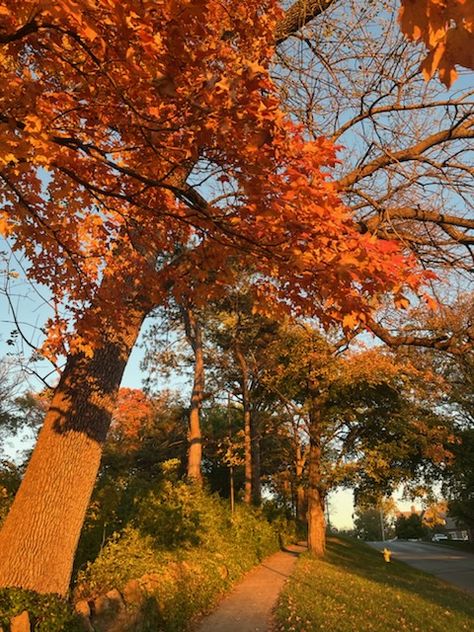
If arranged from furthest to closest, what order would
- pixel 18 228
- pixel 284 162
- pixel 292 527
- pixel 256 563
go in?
pixel 292 527 < pixel 256 563 < pixel 18 228 < pixel 284 162

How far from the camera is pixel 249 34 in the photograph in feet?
18.9

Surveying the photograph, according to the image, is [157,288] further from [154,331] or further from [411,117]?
[154,331]

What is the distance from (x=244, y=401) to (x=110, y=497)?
13849 millimetres

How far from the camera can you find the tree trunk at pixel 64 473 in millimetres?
4906

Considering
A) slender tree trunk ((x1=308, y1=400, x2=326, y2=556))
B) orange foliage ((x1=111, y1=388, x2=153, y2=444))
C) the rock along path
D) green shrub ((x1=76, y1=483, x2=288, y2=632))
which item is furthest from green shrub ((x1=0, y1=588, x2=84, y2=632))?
orange foliage ((x1=111, y1=388, x2=153, y2=444))

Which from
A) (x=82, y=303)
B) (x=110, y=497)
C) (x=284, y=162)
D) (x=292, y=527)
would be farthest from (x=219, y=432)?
(x=284, y=162)

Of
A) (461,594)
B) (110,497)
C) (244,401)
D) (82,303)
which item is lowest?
(461,594)

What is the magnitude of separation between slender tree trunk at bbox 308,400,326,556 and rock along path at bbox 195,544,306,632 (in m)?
3.59

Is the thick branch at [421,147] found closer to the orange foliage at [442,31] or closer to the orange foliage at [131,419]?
the orange foliage at [442,31]

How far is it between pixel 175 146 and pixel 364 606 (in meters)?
9.19

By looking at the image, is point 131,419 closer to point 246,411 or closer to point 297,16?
point 246,411

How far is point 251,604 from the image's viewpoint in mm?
9586

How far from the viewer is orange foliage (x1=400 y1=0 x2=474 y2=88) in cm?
166

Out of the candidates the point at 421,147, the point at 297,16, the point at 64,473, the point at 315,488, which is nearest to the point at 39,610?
the point at 64,473
